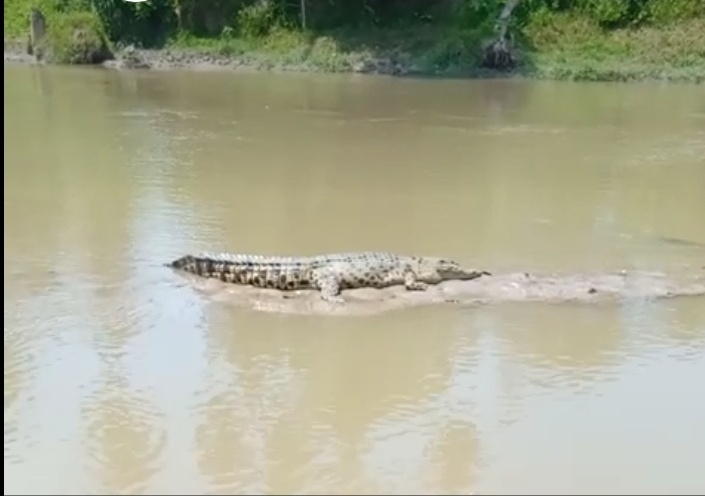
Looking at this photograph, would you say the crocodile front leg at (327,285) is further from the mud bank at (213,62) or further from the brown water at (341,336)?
the mud bank at (213,62)

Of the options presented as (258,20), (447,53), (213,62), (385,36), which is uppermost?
(258,20)

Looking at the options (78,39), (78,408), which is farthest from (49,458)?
(78,39)

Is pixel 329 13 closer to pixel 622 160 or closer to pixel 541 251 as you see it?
pixel 622 160

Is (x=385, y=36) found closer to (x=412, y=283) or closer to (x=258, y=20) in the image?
(x=258, y=20)

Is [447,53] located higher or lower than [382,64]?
higher

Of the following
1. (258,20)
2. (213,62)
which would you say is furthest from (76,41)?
(258,20)

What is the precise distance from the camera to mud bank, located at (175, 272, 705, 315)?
235 inches

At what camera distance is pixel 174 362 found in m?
5.03

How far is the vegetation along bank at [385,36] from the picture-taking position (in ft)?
71.1

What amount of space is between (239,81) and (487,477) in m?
16.5

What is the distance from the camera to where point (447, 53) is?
2208 centimetres

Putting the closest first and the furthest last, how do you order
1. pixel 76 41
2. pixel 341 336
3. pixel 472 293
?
1. pixel 341 336
2. pixel 472 293
3. pixel 76 41

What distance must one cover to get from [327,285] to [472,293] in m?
0.83

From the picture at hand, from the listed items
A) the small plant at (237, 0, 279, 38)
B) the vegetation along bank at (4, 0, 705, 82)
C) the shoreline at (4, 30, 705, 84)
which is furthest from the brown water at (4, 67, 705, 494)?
the small plant at (237, 0, 279, 38)
